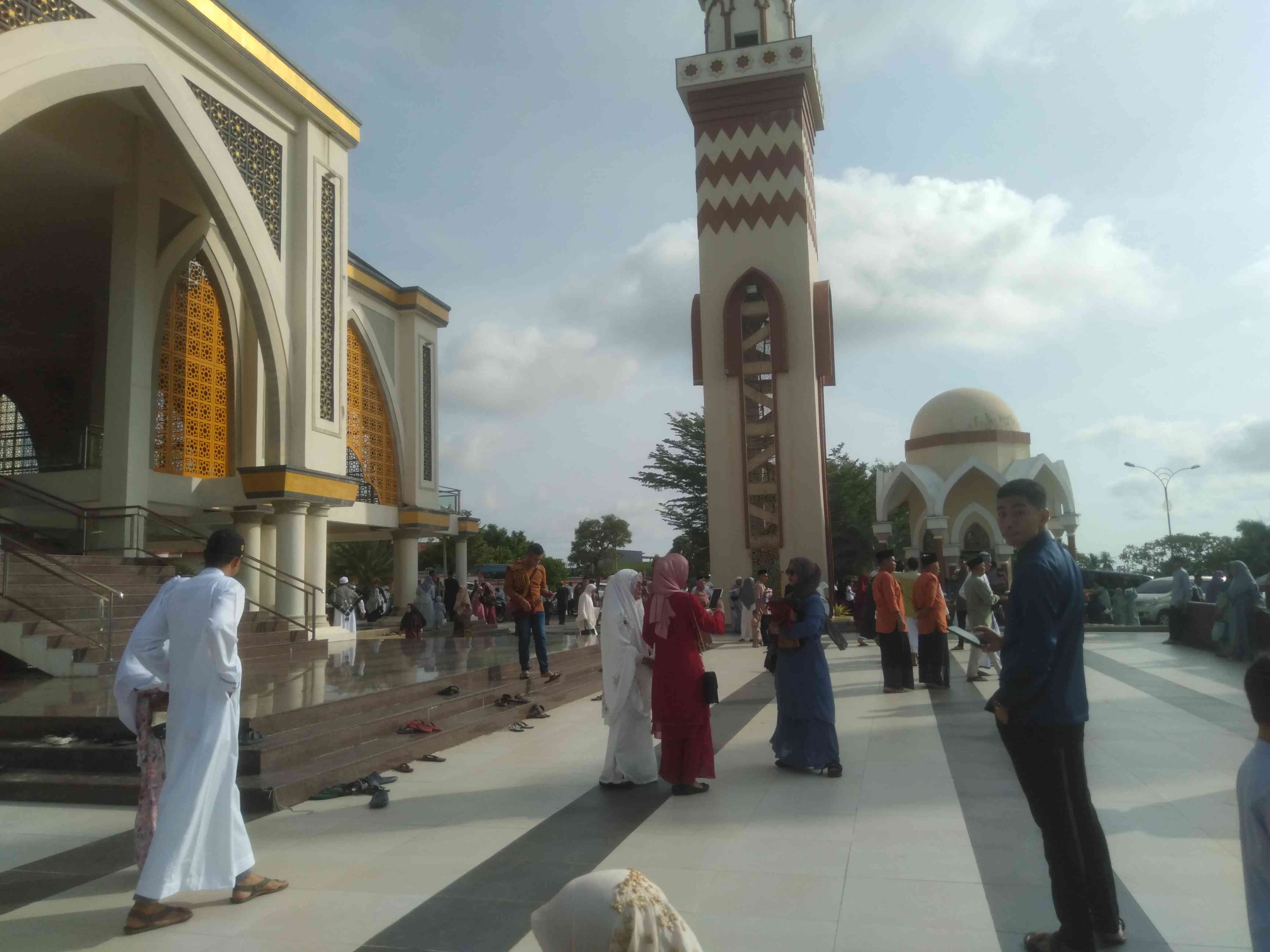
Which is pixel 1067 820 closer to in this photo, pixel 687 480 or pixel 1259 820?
pixel 1259 820

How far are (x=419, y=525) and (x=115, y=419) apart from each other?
29.1 ft

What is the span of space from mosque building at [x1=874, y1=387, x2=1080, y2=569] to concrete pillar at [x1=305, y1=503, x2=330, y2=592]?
14.9 meters

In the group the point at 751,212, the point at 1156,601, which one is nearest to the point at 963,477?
the point at 1156,601

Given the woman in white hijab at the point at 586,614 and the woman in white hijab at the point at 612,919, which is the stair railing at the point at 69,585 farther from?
the woman in white hijab at the point at 612,919

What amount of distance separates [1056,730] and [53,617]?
29.0 ft

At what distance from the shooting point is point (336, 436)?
13.9 metres

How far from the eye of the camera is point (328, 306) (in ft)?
45.2

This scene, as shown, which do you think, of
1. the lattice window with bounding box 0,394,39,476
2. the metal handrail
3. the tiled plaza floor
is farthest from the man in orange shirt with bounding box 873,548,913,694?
the lattice window with bounding box 0,394,39,476

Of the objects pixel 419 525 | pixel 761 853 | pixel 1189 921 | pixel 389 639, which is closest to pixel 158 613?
pixel 761 853

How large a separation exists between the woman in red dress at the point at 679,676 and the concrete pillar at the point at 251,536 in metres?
10.3

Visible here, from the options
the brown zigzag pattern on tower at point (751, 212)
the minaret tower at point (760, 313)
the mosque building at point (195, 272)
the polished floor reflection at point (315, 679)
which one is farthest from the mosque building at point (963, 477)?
the mosque building at point (195, 272)

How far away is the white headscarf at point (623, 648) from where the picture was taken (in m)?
5.37

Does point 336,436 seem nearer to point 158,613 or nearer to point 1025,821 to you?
point 158,613

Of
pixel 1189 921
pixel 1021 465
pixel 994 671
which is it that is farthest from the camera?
pixel 1021 465
